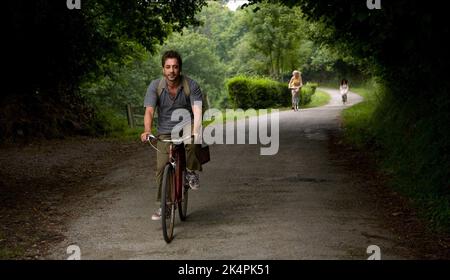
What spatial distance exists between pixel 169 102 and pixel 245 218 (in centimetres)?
184

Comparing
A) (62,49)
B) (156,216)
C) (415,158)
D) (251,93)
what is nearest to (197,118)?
(156,216)

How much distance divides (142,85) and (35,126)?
45.3 metres

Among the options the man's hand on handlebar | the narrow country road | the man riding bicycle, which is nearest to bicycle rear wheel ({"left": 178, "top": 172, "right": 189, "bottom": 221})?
the narrow country road

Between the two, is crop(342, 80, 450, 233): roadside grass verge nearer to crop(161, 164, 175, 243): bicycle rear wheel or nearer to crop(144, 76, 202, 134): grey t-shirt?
crop(161, 164, 175, 243): bicycle rear wheel

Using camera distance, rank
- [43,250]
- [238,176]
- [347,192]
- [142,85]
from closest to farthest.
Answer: [43,250] → [347,192] → [238,176] → [142,85]

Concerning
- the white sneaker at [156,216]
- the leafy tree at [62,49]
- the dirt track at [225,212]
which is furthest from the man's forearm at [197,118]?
the leafy tree at [62,49]

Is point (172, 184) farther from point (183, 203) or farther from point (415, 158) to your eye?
point (415, 158)

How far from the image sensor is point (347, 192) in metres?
9.09

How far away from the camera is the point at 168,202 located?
6.75 metres

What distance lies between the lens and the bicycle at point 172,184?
651 cm

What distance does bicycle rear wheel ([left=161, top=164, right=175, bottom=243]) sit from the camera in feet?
21.0

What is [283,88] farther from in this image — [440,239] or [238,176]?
[440,239]

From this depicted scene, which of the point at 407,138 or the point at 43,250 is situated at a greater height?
the point at 407,138

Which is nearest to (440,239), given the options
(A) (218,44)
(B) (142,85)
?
(B) (142,85)
